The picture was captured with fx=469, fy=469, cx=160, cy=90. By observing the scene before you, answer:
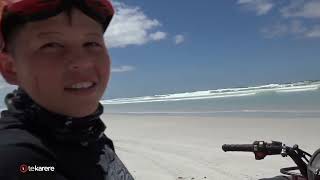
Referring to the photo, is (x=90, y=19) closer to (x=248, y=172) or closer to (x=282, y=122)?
(x=248, y=172)

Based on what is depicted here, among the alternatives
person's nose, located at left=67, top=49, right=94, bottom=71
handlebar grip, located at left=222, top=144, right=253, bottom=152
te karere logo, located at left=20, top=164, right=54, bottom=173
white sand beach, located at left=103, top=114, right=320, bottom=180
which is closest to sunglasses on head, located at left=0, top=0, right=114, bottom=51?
person's nose, located at left=67, top=49, right=94, bottom=71

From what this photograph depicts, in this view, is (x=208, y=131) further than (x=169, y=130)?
No

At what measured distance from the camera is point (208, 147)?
9.47m

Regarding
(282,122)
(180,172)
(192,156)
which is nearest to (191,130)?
(282,122)

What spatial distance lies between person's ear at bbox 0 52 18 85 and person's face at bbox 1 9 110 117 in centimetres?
1

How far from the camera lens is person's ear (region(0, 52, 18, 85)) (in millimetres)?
1153

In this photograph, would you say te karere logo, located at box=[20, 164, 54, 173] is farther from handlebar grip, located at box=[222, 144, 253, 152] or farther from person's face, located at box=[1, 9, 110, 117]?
handlebar grip, located at box=[222, 144, 253, 152]

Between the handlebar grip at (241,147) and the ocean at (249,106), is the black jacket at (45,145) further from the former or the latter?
the ocean at (249,106)

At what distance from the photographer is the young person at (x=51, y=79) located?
1.07 metres

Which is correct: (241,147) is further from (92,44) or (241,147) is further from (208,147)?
(208,147)

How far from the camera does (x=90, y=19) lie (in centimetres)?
119

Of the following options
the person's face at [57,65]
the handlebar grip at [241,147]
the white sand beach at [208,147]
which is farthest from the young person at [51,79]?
the white sand beach at [208,147]

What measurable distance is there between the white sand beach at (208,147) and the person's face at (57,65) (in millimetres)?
5611

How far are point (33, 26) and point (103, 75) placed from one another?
213 millimetres
